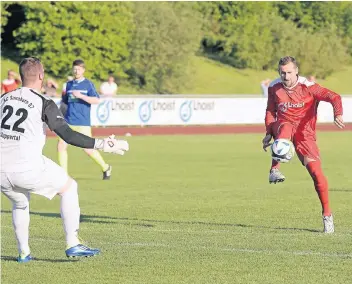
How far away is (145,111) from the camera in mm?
39031

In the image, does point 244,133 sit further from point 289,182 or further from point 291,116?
point 291,116

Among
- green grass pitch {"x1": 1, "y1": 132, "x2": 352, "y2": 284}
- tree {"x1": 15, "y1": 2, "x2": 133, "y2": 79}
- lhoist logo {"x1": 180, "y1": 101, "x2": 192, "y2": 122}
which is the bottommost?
lhoist logo {"x1": 180, "y1": 101, "x2": 192, "y2": 122}

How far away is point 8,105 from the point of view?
9078 mm

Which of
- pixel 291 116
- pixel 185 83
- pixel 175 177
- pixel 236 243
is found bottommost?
pixel 185 83

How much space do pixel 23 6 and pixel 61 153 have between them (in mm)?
38191

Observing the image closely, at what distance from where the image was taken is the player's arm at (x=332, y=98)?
11.8 metres

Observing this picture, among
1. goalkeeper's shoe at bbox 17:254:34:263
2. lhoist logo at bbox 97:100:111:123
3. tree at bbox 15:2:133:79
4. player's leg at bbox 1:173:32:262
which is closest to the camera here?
player's leg at bbox 1:173:32:262

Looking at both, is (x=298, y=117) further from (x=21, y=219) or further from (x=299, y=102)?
(x=21, y=219)

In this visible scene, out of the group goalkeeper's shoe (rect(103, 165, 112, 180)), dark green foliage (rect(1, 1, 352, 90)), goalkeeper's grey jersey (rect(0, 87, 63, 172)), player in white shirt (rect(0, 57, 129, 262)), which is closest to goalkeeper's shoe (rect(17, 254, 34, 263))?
player in white shirt (rect(0, 57, 129, 262))

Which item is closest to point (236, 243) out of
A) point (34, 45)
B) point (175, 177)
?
point (175, 177)

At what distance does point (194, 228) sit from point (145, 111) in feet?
87.9

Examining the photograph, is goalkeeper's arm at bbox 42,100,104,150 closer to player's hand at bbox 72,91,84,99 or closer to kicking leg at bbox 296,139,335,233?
kicking leg at bbox 296,139,335,233

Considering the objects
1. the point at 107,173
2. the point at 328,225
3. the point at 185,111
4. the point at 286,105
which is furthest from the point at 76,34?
the point at 328,225

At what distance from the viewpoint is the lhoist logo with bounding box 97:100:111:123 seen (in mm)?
37156
